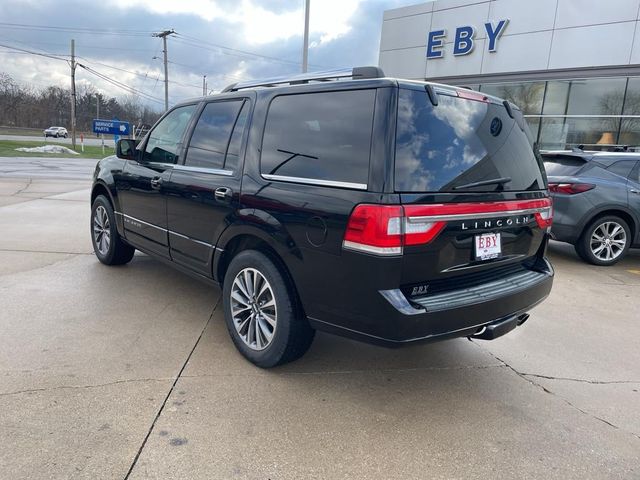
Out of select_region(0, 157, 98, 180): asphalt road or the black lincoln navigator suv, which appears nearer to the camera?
the black lincoln navigator suv

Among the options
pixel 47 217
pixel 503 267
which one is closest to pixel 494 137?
pixel 503 267

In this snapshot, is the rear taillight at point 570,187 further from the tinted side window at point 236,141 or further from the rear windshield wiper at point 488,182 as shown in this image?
the tinted side window at point 236,141

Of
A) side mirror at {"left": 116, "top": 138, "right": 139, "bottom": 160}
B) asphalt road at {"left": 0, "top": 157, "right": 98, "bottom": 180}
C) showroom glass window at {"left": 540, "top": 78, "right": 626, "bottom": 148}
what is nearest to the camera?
side mirror at {"left": 116, "top": 138, "right": 139, "bottom": 160}

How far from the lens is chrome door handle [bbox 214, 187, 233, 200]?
3.45 meters

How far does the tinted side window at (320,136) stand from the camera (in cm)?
266

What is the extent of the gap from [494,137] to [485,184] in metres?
0.40

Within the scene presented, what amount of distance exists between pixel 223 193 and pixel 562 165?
5.59 metres

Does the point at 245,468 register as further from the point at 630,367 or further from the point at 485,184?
the point at 630,367

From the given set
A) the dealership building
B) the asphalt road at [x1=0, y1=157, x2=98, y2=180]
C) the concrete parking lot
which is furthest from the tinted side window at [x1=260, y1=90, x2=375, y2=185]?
the asphalt road at [x1=0, y1=157, x2=98, y2=180]

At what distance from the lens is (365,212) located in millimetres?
2535

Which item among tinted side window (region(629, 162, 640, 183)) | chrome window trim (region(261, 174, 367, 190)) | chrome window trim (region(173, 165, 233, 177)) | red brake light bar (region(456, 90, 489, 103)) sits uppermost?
red brake light bar (region(456, 90, 489, 103))

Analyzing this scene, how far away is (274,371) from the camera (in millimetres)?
3305

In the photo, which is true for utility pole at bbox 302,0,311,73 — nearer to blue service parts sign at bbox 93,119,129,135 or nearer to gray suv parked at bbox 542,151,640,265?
gray suv parked at bbox 542,151,640,265

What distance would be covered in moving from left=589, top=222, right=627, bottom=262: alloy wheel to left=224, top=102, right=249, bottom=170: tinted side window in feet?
18.1
